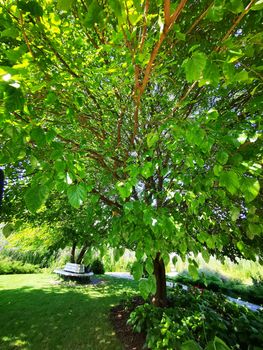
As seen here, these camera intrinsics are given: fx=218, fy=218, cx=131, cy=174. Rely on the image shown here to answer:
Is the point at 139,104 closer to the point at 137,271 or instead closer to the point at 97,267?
the point at 137,271

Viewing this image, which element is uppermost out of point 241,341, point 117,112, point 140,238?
point 117,112

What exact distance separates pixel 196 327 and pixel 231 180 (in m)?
4.30

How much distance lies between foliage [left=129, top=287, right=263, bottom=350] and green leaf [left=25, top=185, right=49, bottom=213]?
3.22 meters

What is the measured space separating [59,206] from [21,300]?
16.3 ft

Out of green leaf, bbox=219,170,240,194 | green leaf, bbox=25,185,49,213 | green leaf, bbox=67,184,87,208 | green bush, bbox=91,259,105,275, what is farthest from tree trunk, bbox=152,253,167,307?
green bush, bbox=91,259,105,275

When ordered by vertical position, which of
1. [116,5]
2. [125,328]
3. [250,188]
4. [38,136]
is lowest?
[125,328]

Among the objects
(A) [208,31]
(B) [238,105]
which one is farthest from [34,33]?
(B) [238,105]

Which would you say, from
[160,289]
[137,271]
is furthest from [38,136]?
[160,289]

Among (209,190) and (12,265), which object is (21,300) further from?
(12,265)

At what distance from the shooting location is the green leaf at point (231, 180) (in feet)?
5.24

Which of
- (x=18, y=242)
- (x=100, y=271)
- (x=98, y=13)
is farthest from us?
(x=100, y=271)

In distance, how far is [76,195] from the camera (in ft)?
4.75

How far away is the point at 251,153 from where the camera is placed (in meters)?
2.26

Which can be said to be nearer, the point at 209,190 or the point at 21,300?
the point at 209,190
